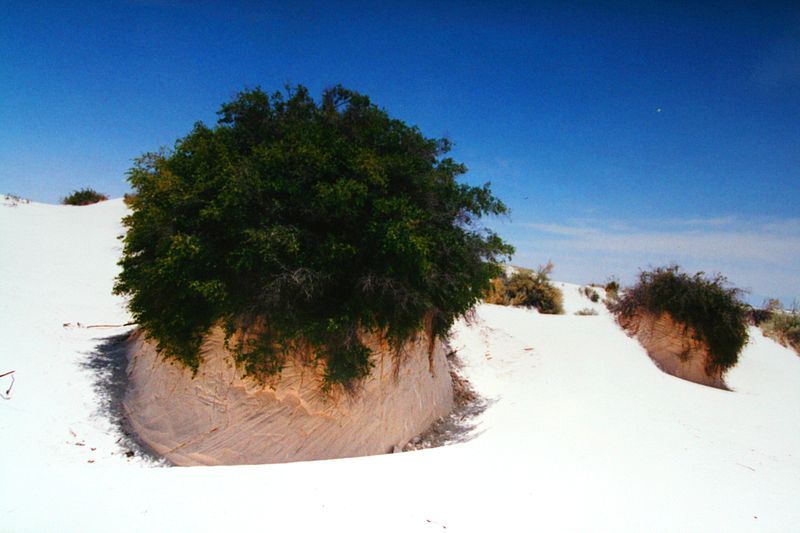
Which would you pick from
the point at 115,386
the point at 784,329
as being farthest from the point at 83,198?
the point at 784,329

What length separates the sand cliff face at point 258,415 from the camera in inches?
221

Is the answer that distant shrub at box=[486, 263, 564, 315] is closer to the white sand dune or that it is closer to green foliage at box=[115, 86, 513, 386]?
the white sand dune

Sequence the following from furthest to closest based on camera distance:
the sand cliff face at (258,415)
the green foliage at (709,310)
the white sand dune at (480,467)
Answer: the green foliage at (709,310), the sand cliff face at (258,415), the white sand dune at (480,467)

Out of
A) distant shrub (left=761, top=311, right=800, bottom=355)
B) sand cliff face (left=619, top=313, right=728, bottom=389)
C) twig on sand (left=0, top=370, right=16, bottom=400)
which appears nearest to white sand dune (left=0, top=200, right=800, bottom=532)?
twig on sand (left=0, top=370, right=16, bottom=400)

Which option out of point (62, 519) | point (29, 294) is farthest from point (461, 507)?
point (29, 294)

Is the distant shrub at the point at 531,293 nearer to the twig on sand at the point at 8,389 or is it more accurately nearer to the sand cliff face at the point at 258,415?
the sand cliff face at the point at 258,415

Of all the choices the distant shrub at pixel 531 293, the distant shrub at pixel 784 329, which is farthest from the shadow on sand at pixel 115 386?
the distant shrub at pixel 784 329

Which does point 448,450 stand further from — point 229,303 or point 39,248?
point 39,248

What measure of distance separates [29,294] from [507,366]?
525 inches

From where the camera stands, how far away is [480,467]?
15.3 feet

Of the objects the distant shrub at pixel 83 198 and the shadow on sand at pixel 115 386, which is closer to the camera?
the shadow on sand at pixel 115 386

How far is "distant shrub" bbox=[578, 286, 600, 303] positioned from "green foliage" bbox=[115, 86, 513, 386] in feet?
72.3

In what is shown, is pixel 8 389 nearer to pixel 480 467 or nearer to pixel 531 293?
pixel 480 467

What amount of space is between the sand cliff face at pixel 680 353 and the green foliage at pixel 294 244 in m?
8.60
